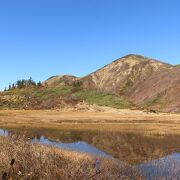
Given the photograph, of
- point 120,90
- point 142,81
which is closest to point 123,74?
point 120,90

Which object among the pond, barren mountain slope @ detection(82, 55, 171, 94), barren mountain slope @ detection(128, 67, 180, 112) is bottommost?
the pond

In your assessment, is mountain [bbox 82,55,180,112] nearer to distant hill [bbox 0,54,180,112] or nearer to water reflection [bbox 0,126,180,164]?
distant hill [bbox 0,54,180,112]

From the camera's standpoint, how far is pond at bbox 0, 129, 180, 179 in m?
24.4

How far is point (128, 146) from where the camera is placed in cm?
3803

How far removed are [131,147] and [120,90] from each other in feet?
432

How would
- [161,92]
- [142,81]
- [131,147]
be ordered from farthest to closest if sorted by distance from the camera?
[142,81], [161,92], [131,147]

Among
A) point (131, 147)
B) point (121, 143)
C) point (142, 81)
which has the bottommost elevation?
point (131, 147)

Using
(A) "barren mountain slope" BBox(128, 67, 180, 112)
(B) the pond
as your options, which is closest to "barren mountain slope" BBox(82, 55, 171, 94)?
(A) "barren mountain slope" BBox(128, 67, 180, 112)

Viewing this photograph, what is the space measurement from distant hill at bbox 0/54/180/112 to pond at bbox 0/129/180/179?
5319 centimetres

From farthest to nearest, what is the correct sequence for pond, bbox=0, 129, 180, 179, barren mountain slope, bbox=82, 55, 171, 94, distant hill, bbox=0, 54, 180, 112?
1. barren mountain slope, bbox=82, 55, 171, 94
2. distant hill, bbox=0, 54, 180, 112
3. pond, bbox=0, 129, 180, 179

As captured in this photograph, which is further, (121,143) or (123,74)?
(123,74)

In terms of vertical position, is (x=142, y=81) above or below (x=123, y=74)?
below

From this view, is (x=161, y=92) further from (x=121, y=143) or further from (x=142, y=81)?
(x=121, y=143)

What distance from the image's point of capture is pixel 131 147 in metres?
37.3
